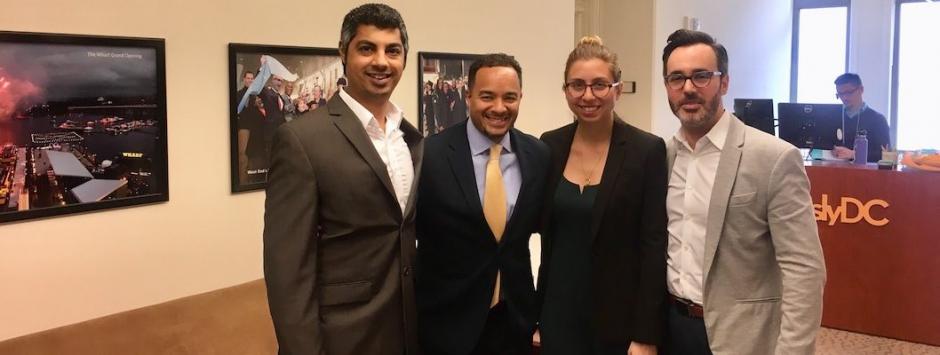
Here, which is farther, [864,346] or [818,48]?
[818,48]

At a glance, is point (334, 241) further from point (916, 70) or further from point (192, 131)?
point (916, 70)

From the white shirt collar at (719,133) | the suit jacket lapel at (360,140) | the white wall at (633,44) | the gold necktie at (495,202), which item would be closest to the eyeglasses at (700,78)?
the white shirt collar at (719,133)

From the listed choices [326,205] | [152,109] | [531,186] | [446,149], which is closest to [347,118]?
[326,205]

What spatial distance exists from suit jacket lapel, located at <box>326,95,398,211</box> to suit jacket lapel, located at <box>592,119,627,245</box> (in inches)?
24.9

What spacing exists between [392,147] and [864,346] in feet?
11.4

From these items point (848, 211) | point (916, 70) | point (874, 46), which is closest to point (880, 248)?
point (848, 211)

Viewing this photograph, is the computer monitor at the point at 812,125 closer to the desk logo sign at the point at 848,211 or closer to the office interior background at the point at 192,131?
the desk logo sign at the point at 848,211

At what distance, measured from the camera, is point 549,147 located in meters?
2.26

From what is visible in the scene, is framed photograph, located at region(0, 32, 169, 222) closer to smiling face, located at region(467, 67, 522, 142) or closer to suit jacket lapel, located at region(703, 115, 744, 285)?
smiling face, located at region(467, 67, 522, 142)

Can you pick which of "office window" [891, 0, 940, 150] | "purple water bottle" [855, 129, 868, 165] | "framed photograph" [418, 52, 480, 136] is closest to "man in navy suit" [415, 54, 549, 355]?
"framed photograph" [418, 52, 480, 136]

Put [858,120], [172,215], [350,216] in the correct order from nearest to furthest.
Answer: [350,216], [172,215], [858,120]

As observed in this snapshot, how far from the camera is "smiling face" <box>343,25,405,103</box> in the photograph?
1.85 m

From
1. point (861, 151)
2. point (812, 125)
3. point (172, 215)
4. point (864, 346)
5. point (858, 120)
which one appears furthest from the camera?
point (858, 120)

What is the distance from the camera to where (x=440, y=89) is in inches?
182
